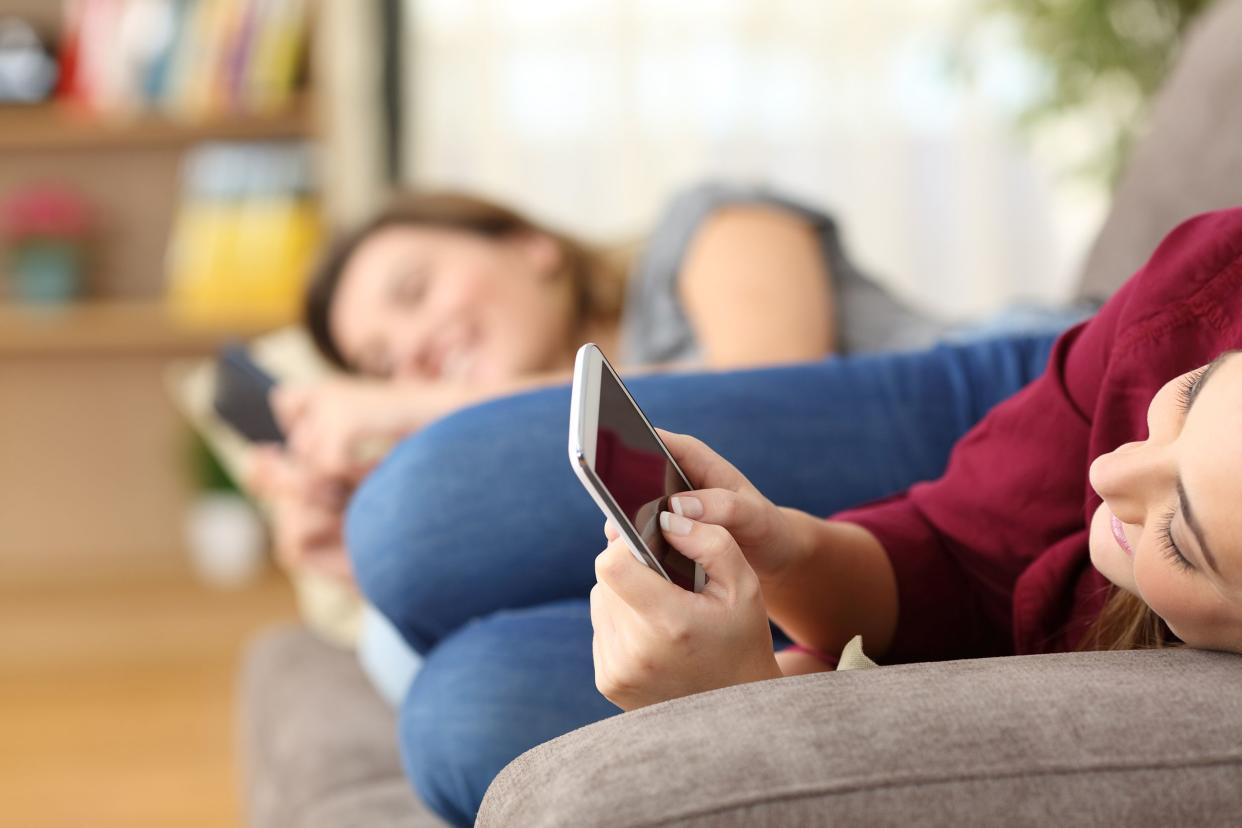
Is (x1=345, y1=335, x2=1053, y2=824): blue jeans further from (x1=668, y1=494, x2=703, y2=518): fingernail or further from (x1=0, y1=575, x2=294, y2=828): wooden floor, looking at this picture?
(x1=0, y1=575, x2=294, y2=828): wooden floor

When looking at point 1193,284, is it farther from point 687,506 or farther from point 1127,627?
point 687,506

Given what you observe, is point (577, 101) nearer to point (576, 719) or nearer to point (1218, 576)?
point (576, 719)

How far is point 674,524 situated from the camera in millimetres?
619

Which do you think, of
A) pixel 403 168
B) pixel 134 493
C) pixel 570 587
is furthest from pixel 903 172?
pixel 570 587

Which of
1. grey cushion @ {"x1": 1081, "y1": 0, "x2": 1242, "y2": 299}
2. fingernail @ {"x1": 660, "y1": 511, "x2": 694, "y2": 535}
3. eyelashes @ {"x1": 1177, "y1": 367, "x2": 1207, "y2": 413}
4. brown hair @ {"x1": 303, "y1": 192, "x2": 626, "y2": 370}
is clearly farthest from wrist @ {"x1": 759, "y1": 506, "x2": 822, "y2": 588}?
brown hair @ {"x1": 303, "y1": 192, "x2": 626, "y2": 370}

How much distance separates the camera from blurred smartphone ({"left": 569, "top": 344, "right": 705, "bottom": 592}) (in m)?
0.56

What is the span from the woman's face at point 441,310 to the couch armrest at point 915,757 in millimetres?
1119

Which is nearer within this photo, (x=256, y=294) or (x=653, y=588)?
(x=653, y=588)

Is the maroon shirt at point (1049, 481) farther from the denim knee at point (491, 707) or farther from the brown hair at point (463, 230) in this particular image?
the brown hair at point (463, 230)

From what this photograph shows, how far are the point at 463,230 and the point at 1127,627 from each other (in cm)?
118

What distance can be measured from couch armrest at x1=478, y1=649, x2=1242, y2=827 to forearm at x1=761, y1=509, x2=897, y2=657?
0.72 feet

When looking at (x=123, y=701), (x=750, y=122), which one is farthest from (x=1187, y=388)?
(x=750, y=122)

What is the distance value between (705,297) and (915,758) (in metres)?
1.05

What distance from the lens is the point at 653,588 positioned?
601mm
